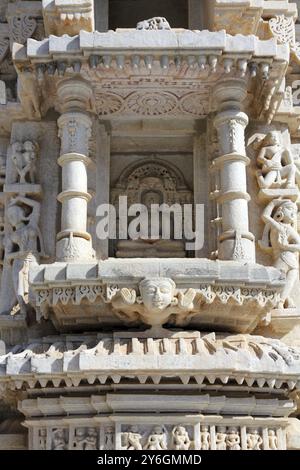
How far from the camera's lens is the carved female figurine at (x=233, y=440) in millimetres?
7690

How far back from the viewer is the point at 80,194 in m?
8.69

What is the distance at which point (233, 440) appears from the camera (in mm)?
7715

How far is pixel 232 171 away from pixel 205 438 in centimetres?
295

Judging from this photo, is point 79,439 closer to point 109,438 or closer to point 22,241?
point 109,438

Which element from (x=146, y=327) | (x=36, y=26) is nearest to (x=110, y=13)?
(x=36, y=26)

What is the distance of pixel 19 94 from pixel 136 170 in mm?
1735

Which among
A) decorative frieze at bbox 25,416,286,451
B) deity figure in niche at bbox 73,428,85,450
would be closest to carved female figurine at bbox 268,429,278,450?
decorative frieze at bbox 25,416,286,451

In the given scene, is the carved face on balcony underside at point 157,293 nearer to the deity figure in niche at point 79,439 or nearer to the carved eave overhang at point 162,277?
the carved eave overhang at point 162,277

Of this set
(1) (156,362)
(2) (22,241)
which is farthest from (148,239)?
(1) (156,362)

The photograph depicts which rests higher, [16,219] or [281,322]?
[16,219]

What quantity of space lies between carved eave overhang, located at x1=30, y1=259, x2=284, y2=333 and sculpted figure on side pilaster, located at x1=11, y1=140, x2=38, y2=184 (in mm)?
1701

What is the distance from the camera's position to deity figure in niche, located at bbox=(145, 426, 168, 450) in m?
7.50

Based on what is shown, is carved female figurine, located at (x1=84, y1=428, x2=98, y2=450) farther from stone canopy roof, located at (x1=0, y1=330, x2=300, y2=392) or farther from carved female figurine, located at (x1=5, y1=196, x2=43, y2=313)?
carved female figurine, located at (x1=5, y1=196, x2=43, y2=313)

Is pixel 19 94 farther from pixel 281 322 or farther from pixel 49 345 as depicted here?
pixel 281 322
